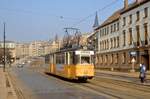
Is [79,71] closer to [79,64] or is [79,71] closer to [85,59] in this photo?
[79,64]

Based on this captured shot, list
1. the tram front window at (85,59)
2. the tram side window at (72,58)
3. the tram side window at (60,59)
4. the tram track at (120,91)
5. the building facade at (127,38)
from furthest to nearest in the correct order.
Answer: the building facade at (127,38) → the tram side window at (60,59) → the tram side window at (72,58) → the tram front window at (85,59) → the tram track at (120,91)

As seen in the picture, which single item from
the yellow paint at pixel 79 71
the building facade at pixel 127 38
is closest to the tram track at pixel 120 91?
the yellow paint at pixel 79 71

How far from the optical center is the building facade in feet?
209

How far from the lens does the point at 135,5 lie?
68.1 m

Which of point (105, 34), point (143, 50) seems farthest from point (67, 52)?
point (105, 34)

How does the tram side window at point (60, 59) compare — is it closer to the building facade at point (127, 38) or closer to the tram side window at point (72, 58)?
the tram side window at point (72, 58)

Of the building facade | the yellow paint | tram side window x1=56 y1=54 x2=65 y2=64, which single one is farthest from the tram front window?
the building facade

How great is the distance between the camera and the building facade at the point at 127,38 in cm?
6362

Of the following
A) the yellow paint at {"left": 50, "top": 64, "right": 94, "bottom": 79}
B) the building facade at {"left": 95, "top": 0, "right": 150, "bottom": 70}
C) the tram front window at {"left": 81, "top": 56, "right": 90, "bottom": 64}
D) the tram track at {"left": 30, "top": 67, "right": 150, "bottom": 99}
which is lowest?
the tram track at {"left": 30, "top": 67, "right": 150, "bottom": 99}

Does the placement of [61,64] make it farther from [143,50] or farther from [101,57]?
[101,57]

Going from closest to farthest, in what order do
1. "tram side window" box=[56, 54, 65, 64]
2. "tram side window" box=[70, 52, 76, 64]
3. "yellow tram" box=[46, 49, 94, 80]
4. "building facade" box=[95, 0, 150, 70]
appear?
"yellow tram" box=[46, 49, 94, 80], "tram side window" box=[70, 52, 76, 64], "tram side window" box=[56, 54, 65, 64], "building facade" box=[95, 0, 150, 70]

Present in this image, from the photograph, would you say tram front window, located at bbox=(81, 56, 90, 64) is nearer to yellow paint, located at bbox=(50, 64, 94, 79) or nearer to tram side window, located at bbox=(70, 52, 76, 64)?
yellow paint, located at bbox=(50, 64, 94, 79)

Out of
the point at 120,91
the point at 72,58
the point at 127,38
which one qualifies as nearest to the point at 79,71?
the point at 72,58

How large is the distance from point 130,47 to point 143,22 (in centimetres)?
649
